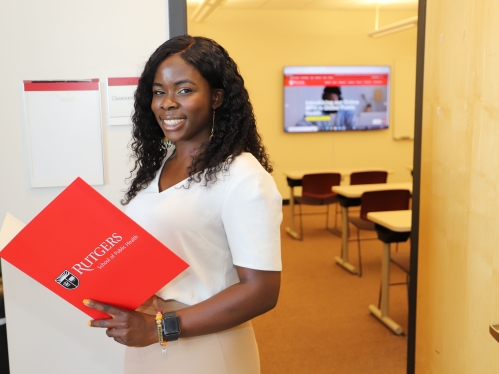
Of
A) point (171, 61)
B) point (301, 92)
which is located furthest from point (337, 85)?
point (171, 61)

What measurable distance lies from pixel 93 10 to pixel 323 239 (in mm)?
4979

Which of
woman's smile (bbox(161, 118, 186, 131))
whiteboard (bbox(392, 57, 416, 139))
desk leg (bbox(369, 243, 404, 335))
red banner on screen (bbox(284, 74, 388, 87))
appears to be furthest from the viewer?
whiteboard (bbox(392, 57, 416, 139))

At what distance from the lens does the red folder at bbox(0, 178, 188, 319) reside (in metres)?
1.10

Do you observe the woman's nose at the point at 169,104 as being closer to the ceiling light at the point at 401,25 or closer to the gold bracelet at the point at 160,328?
the gold bracelet at the point at 160,328

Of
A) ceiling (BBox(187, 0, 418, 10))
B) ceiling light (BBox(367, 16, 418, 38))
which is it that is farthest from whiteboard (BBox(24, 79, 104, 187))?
ceiling (BBox(187, 0, 418, 10))

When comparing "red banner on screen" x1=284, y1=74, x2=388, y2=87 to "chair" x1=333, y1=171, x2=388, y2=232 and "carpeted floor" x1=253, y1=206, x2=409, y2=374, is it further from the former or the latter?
"carpeted floor" x1=253, y1=206, x2=409, y2=374

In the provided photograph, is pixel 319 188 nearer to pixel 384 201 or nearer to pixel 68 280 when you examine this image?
pixel 384 201

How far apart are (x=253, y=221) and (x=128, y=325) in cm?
37

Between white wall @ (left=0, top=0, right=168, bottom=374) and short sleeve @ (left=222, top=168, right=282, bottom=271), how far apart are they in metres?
0.86

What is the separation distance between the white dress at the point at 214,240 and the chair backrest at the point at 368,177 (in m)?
5.12

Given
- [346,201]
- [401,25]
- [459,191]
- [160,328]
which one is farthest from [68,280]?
[401,25]

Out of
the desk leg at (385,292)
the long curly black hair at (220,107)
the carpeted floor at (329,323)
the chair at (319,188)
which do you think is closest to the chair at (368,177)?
the chair at (319,188)

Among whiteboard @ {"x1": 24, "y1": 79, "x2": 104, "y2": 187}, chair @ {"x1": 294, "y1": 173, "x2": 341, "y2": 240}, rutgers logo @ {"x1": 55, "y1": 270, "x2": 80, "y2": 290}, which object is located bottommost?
chair @ {"x1": 294, "y1": 173, "x2": 341, "y2": 240}

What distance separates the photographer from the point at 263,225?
47.3 inches
